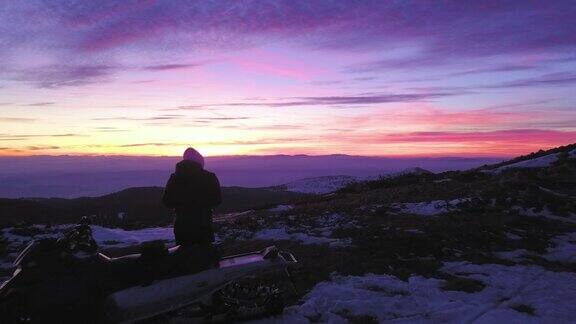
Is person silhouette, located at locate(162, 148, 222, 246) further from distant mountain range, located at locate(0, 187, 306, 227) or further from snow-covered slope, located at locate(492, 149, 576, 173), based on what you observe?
snow-covered slope, located at locate(492, 149, 576, 173)

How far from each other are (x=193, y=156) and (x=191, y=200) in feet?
2.34

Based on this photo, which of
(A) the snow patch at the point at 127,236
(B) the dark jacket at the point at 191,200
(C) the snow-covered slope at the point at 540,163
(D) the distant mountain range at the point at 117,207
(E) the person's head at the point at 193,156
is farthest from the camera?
(D) the distant mountain range at the point at 117,207

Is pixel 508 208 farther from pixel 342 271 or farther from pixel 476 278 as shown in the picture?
pixel 342 271

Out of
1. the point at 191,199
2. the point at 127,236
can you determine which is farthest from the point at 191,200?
the point at 127,236

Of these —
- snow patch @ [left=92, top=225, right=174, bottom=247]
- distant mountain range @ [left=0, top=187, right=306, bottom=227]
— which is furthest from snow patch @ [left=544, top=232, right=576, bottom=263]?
distant mountain range @ [left=0, top=187, right=306, bottom=227]

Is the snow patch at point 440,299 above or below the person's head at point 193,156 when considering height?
below

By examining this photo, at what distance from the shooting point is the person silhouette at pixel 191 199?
804 cm

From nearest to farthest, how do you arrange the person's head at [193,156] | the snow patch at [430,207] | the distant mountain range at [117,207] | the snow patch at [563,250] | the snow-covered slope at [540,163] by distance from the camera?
the person's head at [193,156]
the snow patch at [563,250]
the snow patch at [430,207]
the snow-covered slope at [540,163]
the distant mountain range at [117,207]

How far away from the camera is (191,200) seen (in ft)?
26.5

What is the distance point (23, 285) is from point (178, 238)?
2.36m

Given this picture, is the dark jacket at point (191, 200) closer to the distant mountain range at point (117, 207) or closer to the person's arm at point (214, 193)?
the person's arm at point (214, 193)

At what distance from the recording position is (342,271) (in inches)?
419

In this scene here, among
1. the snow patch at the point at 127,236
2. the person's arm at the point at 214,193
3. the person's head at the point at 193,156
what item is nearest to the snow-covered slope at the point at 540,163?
the snow patch at the point at 127,236

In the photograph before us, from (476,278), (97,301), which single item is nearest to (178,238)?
(97,301)
